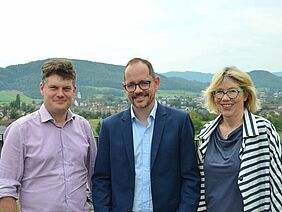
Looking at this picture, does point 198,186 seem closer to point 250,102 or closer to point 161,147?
point 161,147

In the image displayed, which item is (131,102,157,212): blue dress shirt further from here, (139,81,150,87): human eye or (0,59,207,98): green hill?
(0,59,207,98): green hill

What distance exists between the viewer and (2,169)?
2.83m

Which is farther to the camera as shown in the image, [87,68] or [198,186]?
[87,68]

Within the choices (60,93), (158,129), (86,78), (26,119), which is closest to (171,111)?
(158,129)

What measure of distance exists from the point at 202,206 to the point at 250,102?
914mm

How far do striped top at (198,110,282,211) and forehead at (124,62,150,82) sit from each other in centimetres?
85

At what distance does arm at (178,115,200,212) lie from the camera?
3.05 meters

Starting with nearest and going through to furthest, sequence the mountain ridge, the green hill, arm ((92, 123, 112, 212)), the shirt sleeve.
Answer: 1. the shirt sleeve
2. arm ((92, 123, 112, 212))
3. the mountain ridge
4. the green hill

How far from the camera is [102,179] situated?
3.18m

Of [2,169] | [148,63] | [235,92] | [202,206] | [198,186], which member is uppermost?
[148,63]

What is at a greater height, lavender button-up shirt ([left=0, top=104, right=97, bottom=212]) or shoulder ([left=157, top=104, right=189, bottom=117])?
shoulder ([left=157, top=104, right=189, bottom=117])

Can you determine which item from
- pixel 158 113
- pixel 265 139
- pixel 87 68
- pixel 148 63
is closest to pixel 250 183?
pixel 265 139

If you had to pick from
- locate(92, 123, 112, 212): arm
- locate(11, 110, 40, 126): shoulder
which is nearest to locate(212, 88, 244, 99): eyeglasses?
locate(92, 123, 112, 212): arm

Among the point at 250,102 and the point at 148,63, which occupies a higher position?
the point at 148,63
